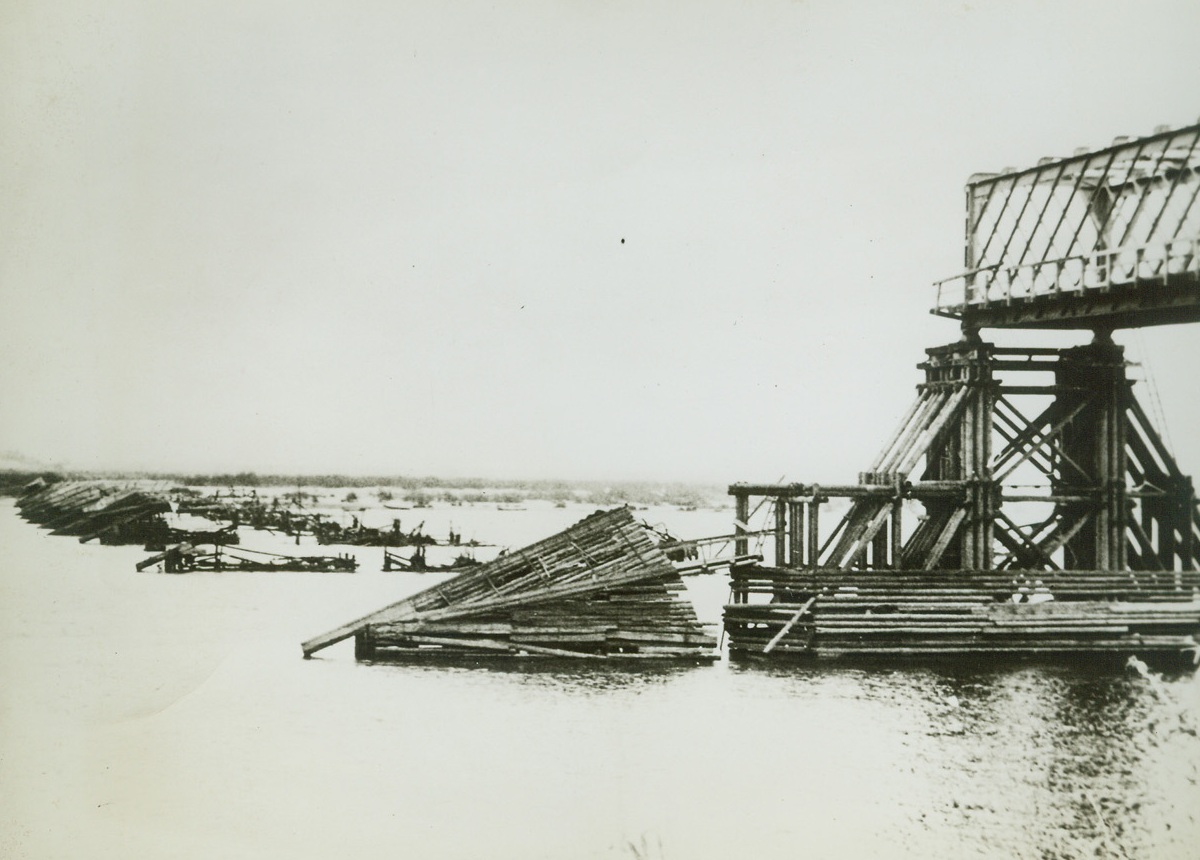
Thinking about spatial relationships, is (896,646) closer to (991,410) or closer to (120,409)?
(991,410)


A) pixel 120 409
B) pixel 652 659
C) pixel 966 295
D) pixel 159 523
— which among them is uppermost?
pixel 966 295

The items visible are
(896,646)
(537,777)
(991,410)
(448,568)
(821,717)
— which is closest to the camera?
(537,777)

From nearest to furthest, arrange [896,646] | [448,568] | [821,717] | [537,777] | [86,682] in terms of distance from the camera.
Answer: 1. [537,777]
2. [86,682]
3. [821,717]
4. [896,646]
5. [448,568]

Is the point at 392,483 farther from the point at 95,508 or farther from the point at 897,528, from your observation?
the point at 897,528

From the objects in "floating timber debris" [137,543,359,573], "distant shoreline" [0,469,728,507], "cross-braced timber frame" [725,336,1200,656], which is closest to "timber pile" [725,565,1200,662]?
"cross-braced timber frame" [725,336,1200,656]

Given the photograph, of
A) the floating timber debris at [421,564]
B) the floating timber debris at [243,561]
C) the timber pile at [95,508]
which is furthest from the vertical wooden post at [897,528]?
the floating timber debris at [243,561]

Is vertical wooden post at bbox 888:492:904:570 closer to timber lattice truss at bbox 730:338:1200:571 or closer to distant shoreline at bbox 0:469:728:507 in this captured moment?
timber lattice truss at bbox 730:338:1200:571

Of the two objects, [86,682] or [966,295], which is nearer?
[86,682]

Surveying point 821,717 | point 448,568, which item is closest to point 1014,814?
point 821,717
